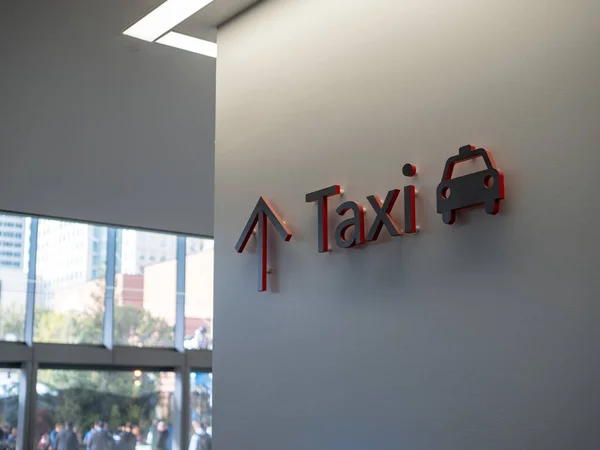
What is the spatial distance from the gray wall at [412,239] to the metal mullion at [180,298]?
836 centimetres


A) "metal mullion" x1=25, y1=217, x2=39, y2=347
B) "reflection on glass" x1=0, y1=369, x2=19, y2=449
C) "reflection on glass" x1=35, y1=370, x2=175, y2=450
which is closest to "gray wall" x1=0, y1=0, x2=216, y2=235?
"metal mullion" x1=25, y1=217, x2=39, y2=347

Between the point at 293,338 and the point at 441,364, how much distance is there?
3.63 feet

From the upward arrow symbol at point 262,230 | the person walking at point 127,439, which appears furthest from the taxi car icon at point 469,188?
the person walking at point 127,439

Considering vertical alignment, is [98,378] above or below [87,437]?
above

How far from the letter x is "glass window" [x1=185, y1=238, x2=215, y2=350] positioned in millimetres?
9584

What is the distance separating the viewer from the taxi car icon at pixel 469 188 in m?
3.29

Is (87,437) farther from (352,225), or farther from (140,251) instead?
(352,225)

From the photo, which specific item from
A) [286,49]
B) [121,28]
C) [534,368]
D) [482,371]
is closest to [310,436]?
[482,371]

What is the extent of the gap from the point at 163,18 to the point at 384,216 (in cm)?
223

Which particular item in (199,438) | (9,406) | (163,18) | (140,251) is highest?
(163,18)

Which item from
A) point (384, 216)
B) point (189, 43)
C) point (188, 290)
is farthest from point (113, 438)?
point (384, 216)

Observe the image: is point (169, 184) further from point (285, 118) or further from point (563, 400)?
point (563, 400)

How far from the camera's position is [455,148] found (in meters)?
3.56

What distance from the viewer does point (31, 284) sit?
460 inches
